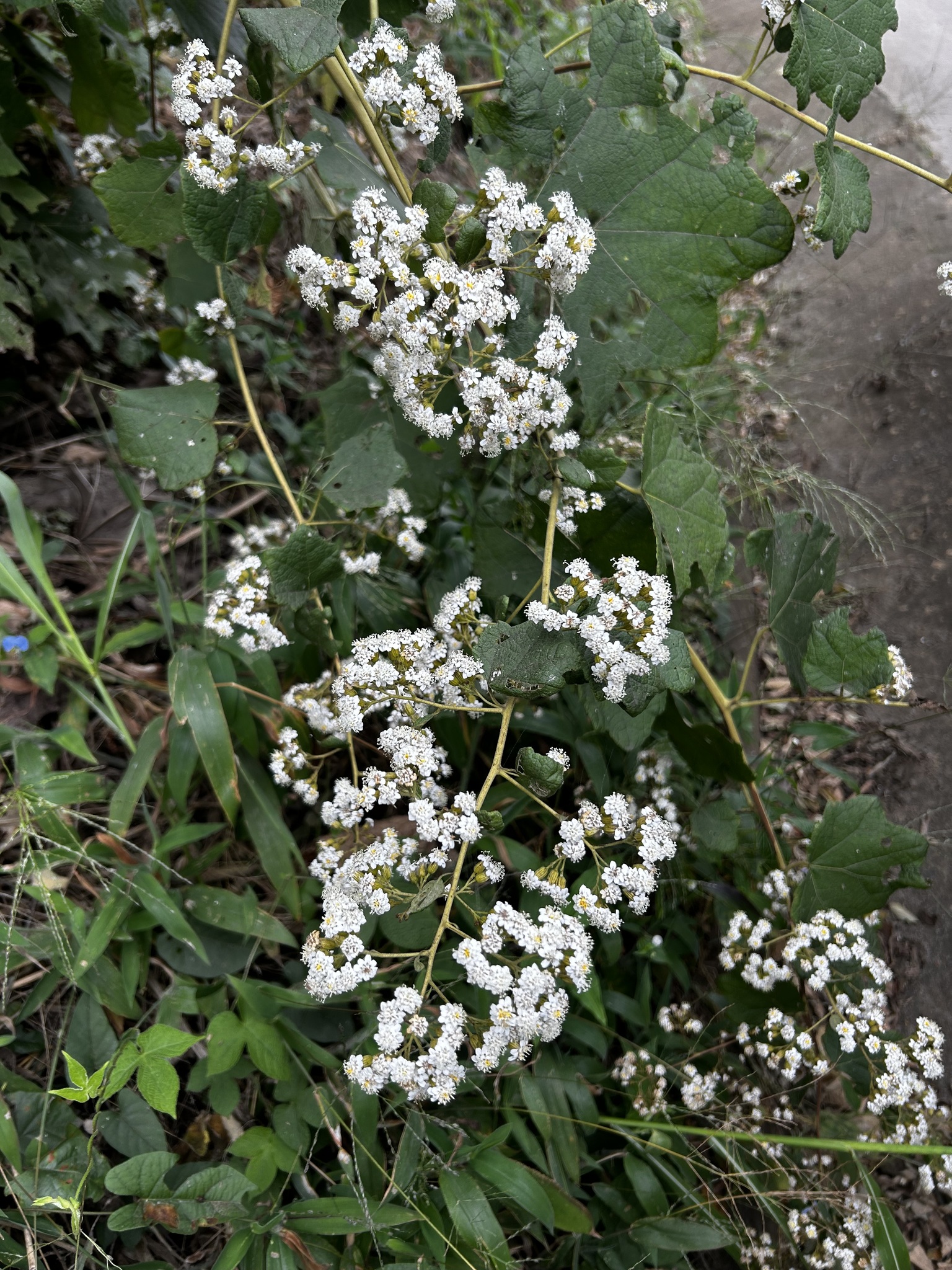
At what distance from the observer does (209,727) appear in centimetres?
203

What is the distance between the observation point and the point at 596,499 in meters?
1.69

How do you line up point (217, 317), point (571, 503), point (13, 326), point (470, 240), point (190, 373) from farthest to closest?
1. point (190, 373)
2. point (13, 326)
3. point (217, 317)
4. point (571, 503)
5. point (470, 240)

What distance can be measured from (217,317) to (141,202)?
0.87 ft

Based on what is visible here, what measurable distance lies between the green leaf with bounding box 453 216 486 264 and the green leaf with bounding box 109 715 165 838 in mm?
1386

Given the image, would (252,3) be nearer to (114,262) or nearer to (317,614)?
(114,262)

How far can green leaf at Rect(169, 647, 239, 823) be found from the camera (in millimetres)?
2020

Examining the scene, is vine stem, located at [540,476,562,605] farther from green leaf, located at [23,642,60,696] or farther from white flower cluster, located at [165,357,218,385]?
green leaf, located at [23,642,60,696]

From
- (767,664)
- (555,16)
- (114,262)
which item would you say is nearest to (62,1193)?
(114,262)

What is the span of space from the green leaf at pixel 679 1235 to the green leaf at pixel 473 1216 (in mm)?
340

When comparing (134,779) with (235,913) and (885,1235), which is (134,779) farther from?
(885,1235)

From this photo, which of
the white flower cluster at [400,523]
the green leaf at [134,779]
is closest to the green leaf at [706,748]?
the white flower cluster at [400,523]

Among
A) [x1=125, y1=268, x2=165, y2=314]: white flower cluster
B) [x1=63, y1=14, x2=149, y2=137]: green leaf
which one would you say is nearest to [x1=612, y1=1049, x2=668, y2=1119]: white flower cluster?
[x1=125, y1=268, x2=165, y2=314]: white flower cluster

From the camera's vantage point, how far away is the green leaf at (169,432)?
5.88ft

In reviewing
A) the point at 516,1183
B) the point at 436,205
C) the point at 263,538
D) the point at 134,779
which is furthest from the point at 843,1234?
the point at 436,205
